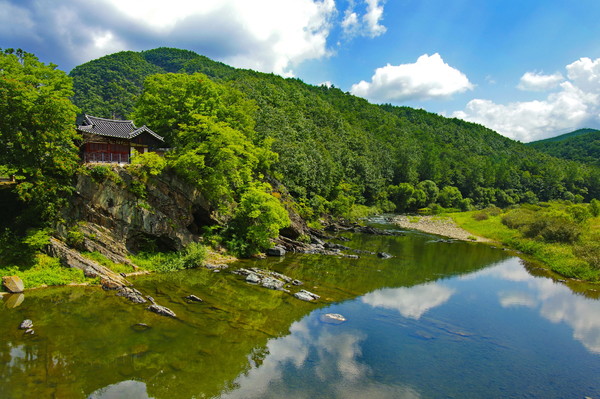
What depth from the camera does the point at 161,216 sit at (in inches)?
1257

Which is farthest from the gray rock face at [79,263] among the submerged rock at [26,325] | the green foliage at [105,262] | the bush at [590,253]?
the bush at [590,253]

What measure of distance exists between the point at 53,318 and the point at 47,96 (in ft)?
54.3

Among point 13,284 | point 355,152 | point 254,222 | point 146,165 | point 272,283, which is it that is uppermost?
point 355,152

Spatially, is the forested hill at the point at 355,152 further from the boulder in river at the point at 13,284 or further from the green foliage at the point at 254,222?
the boulder in river at the point at 13,284

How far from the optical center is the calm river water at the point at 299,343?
48.4 ft

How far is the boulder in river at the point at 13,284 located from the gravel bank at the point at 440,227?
63.2 metres

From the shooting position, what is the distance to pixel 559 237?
49.2 m

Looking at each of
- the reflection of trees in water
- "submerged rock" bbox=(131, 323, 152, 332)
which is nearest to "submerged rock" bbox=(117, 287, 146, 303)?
the reflection of trees in water

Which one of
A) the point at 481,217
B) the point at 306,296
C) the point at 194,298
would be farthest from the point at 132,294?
the point at 481,217

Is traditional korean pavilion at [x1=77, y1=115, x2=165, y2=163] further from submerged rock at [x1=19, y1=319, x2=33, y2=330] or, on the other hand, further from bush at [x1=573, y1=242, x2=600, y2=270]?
bush at [x1=573, y1=242, x2=600, y2=270]

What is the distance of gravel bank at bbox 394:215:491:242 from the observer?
6588 centimetres

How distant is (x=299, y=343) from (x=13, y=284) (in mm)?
18916

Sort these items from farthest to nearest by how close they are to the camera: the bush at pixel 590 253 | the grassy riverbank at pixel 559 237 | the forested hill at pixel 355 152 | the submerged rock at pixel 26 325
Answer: the forested hill at pixel 355 152 → the grassy riverbank at pixel 559 237 → the bush at pixel 590 253 → the submerged rock at pixel 26 325

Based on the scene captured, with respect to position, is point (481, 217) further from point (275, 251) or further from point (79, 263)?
point (79, 263)
